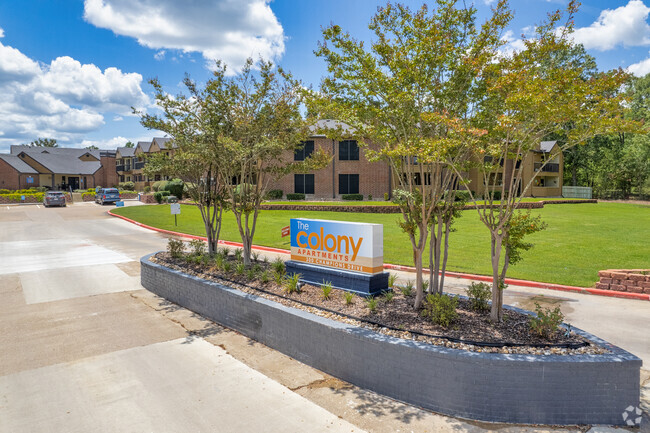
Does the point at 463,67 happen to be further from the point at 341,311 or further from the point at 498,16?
the point at 341,311

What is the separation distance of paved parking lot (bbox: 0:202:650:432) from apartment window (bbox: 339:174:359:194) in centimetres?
2889

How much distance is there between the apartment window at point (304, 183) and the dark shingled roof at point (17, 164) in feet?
177

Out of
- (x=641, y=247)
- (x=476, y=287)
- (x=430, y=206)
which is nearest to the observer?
(x=430, y=206)

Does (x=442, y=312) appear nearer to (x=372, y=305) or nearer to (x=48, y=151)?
(x=372, y=305)

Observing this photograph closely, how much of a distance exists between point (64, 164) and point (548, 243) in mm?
81925

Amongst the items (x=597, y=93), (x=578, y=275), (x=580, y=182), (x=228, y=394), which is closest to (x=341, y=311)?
(x=228, y=394)

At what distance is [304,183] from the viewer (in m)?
41.9

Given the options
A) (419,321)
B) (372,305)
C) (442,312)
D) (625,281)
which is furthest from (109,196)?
(625,281)

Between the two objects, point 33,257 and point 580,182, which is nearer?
point 33,257

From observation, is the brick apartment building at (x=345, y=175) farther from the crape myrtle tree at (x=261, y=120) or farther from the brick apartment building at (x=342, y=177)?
the crape myrtle tree at (x=261, y=120)

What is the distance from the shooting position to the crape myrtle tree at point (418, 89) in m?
6.62

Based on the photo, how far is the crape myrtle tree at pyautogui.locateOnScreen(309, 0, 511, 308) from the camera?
662 centimetres

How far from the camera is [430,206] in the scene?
7.28 metres

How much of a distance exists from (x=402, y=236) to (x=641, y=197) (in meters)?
46.1
